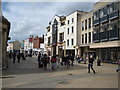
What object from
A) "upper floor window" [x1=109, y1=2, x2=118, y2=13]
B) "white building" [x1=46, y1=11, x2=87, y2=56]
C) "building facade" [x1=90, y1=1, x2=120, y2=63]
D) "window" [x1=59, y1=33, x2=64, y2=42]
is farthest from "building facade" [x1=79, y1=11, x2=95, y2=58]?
"window" [x1=59, y1=33, x2=64, y2=42]

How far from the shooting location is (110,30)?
30.5 meters

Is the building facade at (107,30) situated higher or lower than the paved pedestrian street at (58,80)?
higher

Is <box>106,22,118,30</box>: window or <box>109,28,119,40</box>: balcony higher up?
<box>106,22,118,30</box>: window

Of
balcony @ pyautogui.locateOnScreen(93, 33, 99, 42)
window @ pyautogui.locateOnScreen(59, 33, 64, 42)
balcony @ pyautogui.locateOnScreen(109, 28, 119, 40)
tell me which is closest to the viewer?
balcony @ pyautogui.locateOnScreen(109, 28, 119, 40)

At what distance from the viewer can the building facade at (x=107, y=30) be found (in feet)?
94.2

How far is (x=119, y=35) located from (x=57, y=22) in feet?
114

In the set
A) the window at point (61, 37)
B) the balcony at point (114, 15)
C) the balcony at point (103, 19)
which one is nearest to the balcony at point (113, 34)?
the balcony at point (114, 15)

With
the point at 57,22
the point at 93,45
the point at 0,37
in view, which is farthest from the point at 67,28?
the point at 0,37

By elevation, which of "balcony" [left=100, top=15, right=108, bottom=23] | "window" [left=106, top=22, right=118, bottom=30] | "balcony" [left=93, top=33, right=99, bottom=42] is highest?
"balcony" [left=100, top=15, right=108, bottom=23]

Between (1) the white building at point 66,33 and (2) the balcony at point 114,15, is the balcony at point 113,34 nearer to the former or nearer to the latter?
(2) the balcony at point 114,15

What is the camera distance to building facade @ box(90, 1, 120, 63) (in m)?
28.7

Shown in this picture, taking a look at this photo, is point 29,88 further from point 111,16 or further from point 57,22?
point 57,22

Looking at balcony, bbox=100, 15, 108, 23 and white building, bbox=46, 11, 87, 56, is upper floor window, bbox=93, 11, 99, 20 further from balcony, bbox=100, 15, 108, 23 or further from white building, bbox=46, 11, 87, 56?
white building, bbox=46, 11, 87, 56

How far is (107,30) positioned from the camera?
103 feet
